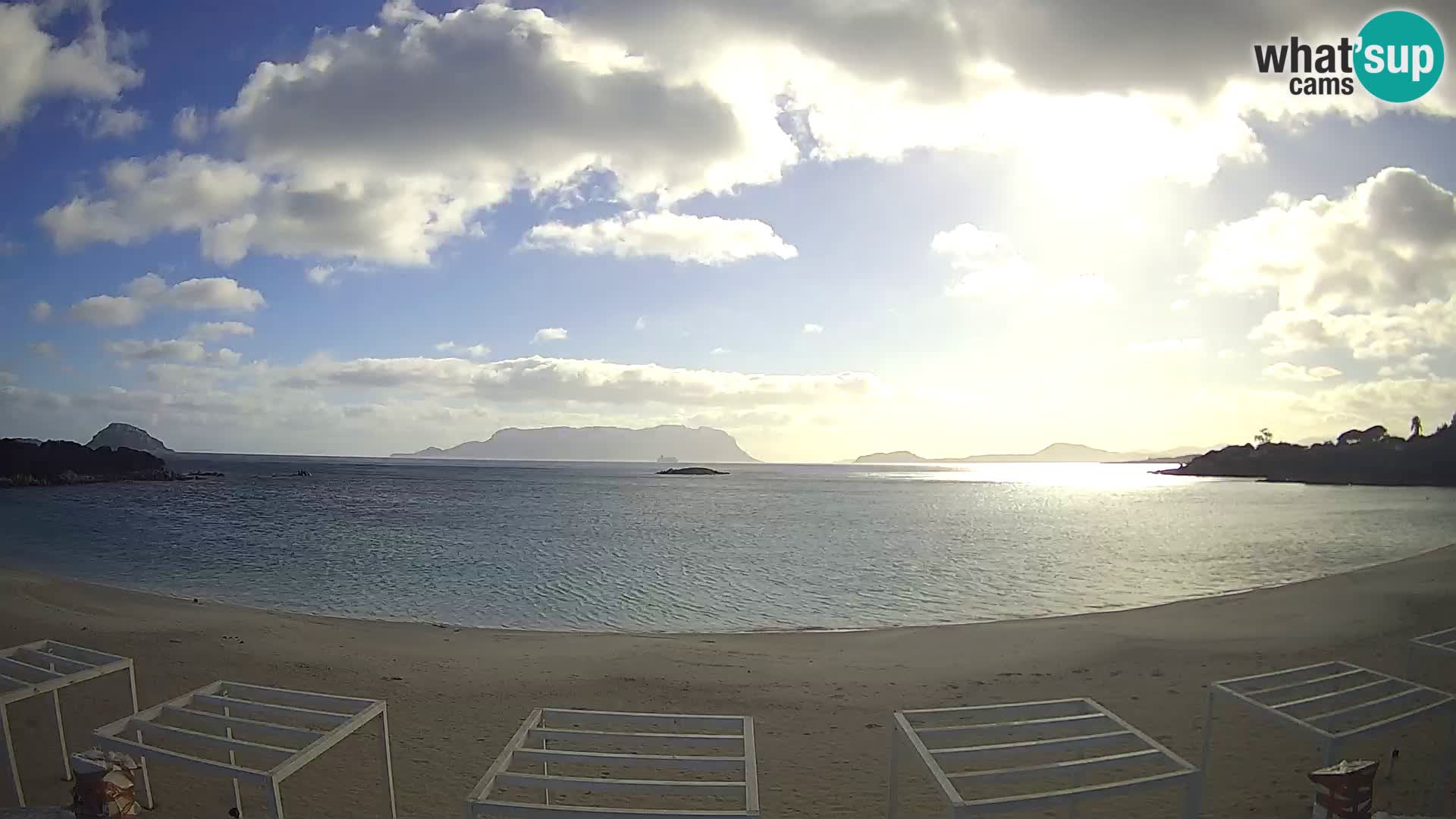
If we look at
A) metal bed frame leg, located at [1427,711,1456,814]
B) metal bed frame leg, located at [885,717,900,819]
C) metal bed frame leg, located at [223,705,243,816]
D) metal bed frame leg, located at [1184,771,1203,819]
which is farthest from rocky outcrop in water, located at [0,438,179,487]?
metal bed frame leg, located at [1427,711,1456,814]

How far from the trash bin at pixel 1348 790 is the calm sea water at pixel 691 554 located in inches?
489

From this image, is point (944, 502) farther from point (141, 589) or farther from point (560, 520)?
point (141, 589)

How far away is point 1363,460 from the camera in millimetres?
97312

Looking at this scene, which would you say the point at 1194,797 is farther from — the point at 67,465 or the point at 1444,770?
the point at 67,465

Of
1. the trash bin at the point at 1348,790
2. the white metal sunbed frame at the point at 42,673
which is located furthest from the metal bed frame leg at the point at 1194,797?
the white metal sunbed frame at the point at 42,673

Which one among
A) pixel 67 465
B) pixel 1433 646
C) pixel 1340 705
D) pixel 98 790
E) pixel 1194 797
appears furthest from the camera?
pixel 67 465

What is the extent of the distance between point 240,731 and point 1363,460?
129 m

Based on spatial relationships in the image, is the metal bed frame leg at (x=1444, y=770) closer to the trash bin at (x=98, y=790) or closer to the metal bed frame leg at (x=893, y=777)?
the metal bed frame leg at (x=893, y=777)

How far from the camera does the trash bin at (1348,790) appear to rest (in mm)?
4082

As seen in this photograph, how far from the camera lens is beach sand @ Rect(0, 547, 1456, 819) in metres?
6.43

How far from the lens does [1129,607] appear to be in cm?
1850

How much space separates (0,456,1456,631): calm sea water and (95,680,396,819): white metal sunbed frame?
36.4 ft

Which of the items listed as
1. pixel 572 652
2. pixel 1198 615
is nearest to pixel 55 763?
pixel 572 652

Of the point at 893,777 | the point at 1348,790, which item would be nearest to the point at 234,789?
the point at 893,777
